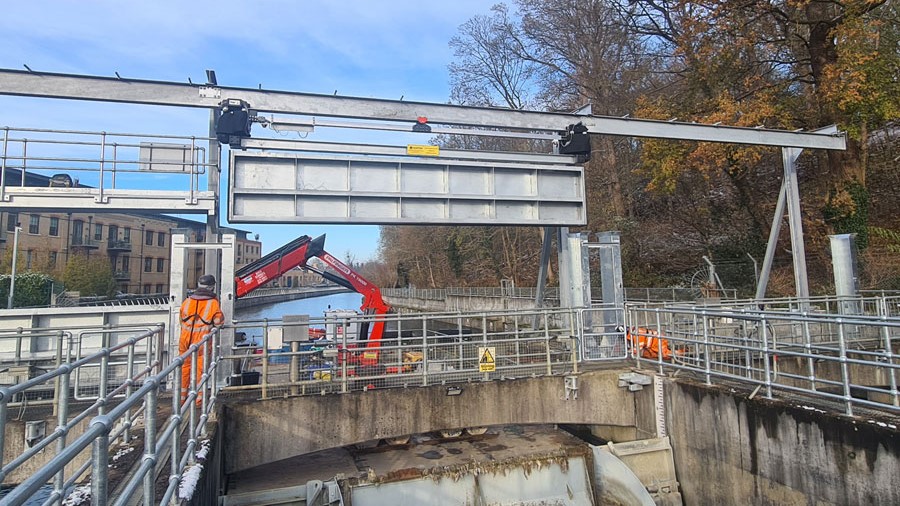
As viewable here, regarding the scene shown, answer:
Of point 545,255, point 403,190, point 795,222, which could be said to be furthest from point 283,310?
point 795,222

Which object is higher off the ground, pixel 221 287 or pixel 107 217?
pixel 107 217

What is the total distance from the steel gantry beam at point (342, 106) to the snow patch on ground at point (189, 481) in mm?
6961

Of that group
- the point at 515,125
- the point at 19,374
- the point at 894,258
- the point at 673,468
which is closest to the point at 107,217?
the point at 19,374

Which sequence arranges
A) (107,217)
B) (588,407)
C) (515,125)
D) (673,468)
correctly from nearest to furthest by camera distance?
(673,468) → (588,407) → (515,125) → (107,217)

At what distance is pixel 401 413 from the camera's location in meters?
8.33

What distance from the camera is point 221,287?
8594 mm

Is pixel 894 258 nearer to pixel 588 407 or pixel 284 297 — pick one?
pixel 588 407

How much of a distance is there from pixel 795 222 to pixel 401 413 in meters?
11.5

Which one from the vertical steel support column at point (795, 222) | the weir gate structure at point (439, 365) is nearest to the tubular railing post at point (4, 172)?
the weir gate structure at point (439, 365)

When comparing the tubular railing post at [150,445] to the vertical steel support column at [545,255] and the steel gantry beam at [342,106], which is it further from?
the vertical steel support column at [545,255]

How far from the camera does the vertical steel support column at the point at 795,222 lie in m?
12.9

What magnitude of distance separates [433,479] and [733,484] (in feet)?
14.2

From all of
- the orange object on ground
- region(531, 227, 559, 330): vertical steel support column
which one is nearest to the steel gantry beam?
region(531, 227, 559, 330): vertical steel support column

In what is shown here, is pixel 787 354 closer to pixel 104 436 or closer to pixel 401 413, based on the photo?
pixel 401 413
